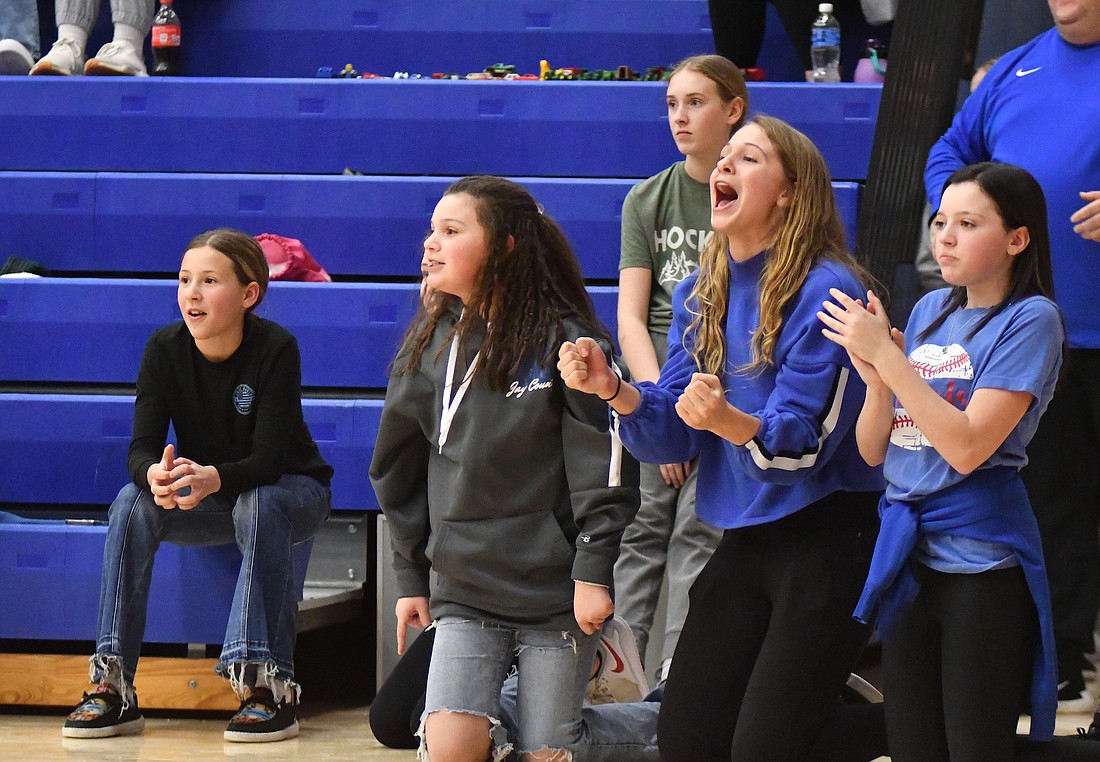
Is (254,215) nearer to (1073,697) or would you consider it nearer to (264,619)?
(264,619)

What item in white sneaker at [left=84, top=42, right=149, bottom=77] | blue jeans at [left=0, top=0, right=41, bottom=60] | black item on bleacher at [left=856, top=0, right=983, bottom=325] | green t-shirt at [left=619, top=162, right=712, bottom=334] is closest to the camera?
green t-shirt at [left=619, top=162, right=712, bottom=334]

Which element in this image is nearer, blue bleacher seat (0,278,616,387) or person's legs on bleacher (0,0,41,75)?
blue bleacher seat (0,278,616,387)

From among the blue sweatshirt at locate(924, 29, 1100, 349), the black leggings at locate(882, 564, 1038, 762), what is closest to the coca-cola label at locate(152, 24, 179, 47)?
the blue sweatshirt at locate(924, 29, 1100, 349)

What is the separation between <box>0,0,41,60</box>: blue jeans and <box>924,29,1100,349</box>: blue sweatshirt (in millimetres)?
2988

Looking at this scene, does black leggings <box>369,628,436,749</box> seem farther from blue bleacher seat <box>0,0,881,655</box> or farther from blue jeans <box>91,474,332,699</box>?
blue bleacher seat <box>0,0,881,655</box>

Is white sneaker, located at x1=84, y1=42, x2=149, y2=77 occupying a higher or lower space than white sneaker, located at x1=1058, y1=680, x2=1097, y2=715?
higher

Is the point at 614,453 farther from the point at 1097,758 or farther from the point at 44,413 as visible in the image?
the point at 44,413

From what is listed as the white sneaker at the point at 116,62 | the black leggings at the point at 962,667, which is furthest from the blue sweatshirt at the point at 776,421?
the white sneaker at the point at 116,62

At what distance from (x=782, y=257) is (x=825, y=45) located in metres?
2.12

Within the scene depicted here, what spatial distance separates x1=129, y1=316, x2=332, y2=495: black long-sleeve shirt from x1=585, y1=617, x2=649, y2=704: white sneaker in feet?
3.04

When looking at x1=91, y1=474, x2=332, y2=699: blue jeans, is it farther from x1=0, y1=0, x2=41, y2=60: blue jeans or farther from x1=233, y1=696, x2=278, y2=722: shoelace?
x1=0, y1=0, x2=41, y2=60: blue jeans

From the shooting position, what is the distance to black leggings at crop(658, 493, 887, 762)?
2.01 metres

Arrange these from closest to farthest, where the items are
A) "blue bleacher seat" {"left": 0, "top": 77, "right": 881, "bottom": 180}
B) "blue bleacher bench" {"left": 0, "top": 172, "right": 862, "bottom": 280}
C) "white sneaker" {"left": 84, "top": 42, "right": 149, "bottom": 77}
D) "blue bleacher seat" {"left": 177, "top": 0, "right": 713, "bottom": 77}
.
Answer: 1. "blue bleacher bench" {"left": 0, "top": 172, "right": 862, "bottom": 280}
2. "blue bleacher seat" {"left": 0, "top": 77, "right": 881, "bottom": 180}
3. "white sneaker" {"left": 84, "top": 42, "right": 149, "bottom": 77}
4. "blue bleacher seat" {"left": 177, "top": 0, "right": 713, "bottom": 77}

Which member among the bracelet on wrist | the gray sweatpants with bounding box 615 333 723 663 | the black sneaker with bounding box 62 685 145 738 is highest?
the bracelet on wrist
